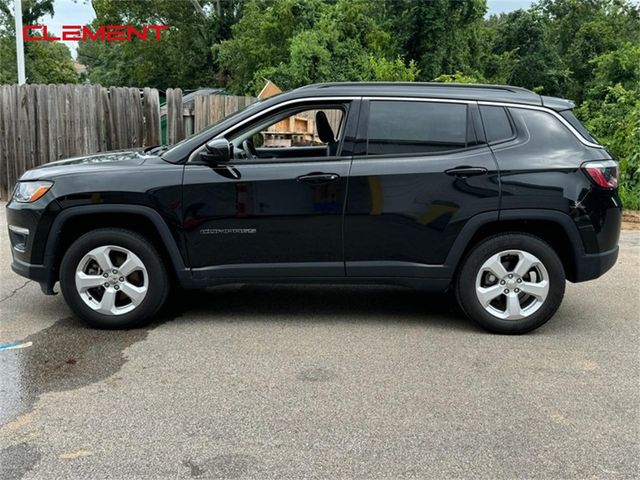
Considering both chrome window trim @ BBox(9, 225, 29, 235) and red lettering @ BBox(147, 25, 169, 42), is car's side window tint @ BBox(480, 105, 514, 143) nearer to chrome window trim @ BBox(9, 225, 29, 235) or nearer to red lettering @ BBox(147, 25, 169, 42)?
chrome window trim @ BBox(9, 225, 29, 235)

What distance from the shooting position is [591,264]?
5098mm

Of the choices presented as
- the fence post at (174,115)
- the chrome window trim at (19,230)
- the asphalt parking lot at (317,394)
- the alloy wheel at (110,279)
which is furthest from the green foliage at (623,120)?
the chrome window trim at (19,230)

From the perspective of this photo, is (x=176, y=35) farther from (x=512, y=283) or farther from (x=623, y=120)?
(x=512, y=283)

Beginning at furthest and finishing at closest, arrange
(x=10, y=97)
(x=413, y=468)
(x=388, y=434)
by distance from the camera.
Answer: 1. (x=10, y=97)
2. (x=388, y=434)
3. (x=413, y=468)

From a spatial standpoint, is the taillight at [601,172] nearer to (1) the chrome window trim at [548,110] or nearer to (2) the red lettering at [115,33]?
(1) the chrome window trim at [548,110]

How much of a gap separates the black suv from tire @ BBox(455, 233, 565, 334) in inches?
0.4

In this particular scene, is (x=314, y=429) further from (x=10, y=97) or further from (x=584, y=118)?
(x=584, y=118)

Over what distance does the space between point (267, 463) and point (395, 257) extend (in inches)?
90.3

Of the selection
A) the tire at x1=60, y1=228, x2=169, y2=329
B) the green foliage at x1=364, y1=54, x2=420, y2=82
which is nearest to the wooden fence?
the tire at x1=60, y1=228, x2=169, y2=329

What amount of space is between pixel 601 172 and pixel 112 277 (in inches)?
150

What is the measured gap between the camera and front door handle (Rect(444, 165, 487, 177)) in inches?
197

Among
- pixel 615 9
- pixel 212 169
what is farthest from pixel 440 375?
pixel 615 9

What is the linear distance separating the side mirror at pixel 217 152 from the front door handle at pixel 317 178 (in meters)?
0.57

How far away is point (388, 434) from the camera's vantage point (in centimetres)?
354
